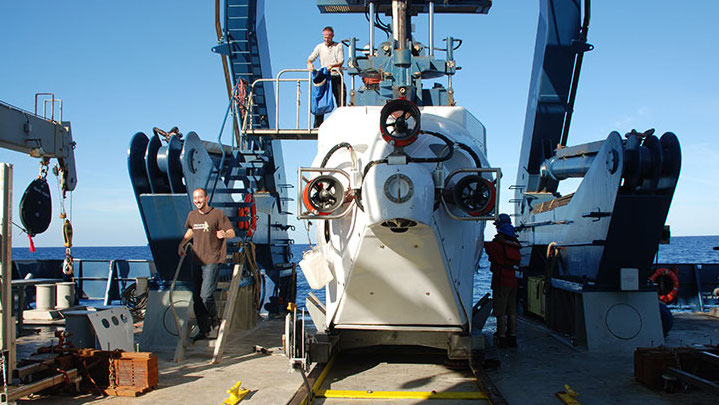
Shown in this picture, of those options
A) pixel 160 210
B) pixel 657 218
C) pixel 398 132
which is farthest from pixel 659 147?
pixel 160 210

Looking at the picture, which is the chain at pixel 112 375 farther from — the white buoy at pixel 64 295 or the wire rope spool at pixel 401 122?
the white buoy at pixel 64 295

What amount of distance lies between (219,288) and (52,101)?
3472 mm

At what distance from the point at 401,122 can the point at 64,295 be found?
29.9 ft

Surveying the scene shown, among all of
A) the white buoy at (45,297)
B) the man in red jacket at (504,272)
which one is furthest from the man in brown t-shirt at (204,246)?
the white buoy at (45,297)

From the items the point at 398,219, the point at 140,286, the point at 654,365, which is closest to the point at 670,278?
the point at 654,365

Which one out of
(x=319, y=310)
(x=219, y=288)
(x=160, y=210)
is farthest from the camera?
(x=219, y=288)

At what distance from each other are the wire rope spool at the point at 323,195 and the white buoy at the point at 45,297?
26.6 feet

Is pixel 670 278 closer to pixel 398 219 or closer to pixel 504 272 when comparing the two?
pixel 504 272

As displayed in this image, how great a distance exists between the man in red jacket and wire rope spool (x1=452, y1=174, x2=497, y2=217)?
289cm

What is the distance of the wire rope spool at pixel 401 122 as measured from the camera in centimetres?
544

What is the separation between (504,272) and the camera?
27.3 ft

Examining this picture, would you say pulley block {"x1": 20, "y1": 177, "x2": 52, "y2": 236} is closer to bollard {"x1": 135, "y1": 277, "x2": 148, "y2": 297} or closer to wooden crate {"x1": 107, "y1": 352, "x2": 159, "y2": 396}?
wooden crate {"x1": 107, "y1": 352, "x2": 159, "y2": 396}

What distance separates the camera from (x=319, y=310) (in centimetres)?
696

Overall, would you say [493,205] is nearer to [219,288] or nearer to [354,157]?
[354,157]
